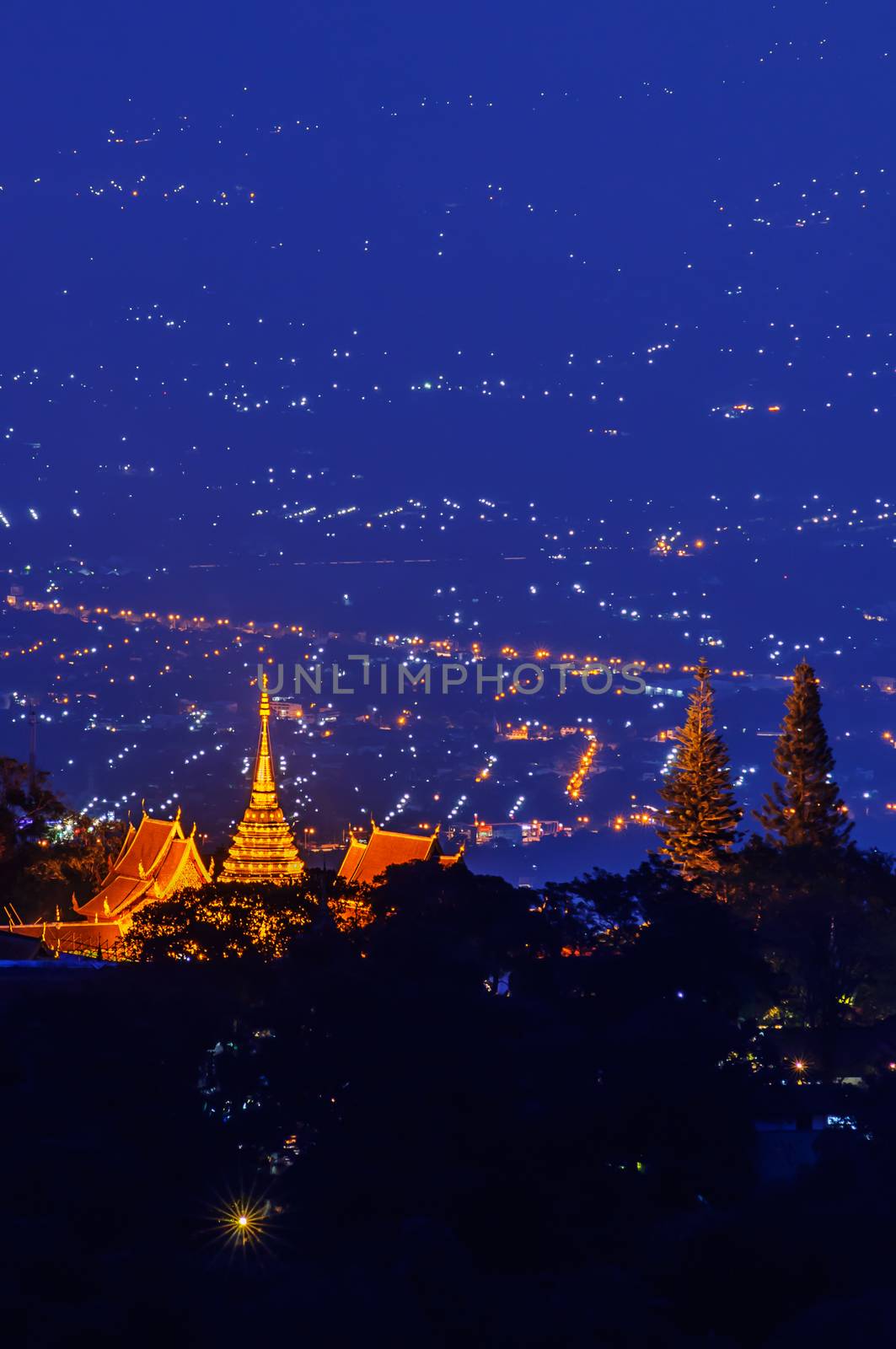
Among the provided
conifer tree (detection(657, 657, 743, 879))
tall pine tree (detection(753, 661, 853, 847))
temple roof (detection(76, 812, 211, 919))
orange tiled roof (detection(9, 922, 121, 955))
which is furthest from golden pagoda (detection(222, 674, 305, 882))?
tall pine tree (detection(753, 661, 853, 847))

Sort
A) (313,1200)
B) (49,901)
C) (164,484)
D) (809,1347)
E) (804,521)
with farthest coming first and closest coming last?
(164,484), (804,521), (49,901), (313,1200), (809,1347)

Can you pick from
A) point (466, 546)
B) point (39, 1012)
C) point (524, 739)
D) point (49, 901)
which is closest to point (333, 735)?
point (524, 739)

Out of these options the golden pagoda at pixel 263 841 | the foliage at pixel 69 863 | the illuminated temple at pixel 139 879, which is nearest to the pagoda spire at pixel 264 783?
the golden pagoda at pixel 263 841

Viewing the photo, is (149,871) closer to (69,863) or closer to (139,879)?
(139,879)

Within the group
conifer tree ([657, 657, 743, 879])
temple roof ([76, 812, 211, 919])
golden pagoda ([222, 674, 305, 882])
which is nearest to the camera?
temple roof ([76, 812, 211, 919])

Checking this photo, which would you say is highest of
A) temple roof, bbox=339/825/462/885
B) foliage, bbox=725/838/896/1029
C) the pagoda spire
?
the pagoda spire

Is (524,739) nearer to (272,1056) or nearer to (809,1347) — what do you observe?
(272,1056)

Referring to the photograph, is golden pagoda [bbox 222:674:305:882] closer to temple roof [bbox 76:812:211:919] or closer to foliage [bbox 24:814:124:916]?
temple roof [bbox 76:812:211:919]
